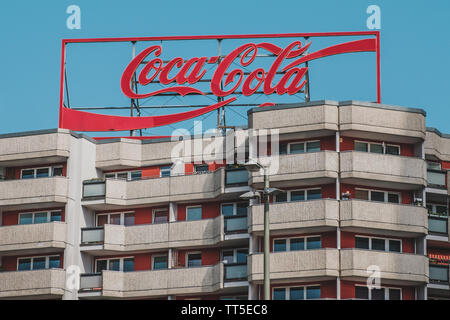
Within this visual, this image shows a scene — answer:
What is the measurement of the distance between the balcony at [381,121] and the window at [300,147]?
6.41 ft

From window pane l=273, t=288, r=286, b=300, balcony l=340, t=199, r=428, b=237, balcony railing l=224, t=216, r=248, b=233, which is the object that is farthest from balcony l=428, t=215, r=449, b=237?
balcony railing l=224, t=216, r=248, b=233

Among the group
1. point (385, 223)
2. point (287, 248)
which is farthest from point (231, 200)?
point (385, 223)

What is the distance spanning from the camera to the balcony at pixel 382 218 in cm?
6225

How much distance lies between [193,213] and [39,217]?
9.32 metres

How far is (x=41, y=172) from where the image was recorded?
7112 cm

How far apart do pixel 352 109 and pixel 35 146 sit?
19.1m

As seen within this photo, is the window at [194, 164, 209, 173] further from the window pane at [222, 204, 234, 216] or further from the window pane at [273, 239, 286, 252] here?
the window pane at [273, 239, 286, 252]

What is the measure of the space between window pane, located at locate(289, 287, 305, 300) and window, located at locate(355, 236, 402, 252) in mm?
3894

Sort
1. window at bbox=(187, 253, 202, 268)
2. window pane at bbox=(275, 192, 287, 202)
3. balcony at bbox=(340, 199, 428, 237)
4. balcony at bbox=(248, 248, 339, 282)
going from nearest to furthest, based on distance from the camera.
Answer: balcony at bbox=(248, 248, 339, 282), balcony at bbox=(340, 199, 428, 237), window pane at bbox=(275, 192, 287, 202), window at bbox=(187, 253, 202, 268)

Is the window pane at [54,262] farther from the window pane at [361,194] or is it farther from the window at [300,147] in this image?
the window pane at [361,194]

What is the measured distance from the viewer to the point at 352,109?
64.2 metres

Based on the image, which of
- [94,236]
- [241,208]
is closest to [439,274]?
[241,208]

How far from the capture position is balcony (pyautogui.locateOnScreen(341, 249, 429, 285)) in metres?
61.2

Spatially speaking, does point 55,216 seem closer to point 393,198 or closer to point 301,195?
point 301,195
